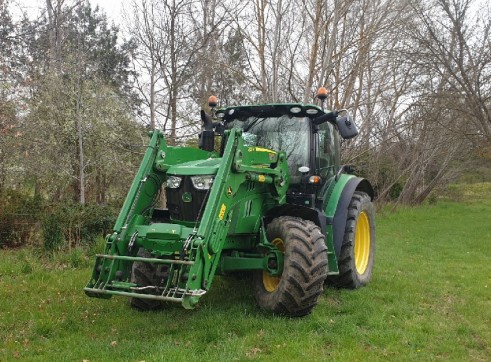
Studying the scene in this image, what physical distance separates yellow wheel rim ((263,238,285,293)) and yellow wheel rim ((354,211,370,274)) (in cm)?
245

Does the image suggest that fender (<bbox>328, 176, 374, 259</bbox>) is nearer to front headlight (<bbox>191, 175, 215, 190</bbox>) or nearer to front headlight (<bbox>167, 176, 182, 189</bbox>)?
front headlight (<bbox>191, 175, 215, 190</bbox>)

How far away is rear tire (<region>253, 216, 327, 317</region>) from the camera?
17.3ft

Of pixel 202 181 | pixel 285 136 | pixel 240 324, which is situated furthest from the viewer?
pixel 285 136

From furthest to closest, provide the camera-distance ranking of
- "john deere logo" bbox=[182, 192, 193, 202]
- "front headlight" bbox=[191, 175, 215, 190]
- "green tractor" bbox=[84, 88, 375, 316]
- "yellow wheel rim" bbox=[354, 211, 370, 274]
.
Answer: "yellow wheel rim" bbox=[354, 211, 370, 274], "john deere logo" bbox=[182, 192, 193, 202], "front headlight" bbox=[191, 175, 215, 190], "green tractor" bbox=[84, 88, 375, 316]

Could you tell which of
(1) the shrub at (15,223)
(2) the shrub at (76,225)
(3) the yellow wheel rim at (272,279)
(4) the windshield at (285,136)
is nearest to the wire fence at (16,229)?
(1) the shrub at (15,223)

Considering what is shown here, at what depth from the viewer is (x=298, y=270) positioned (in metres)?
5.27

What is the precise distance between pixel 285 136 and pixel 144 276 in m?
2.47

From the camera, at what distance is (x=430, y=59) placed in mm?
15383

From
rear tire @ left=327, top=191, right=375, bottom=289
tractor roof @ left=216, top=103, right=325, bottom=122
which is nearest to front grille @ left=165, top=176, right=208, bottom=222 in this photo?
tractor roof @ left=216, top=103, right=325, bottom=122

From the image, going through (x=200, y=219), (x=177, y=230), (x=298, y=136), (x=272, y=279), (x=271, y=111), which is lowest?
(x=272, y=279)

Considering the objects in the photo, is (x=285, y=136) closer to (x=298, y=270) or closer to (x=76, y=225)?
(x=298, y=270)

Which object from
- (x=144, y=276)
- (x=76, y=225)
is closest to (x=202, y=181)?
(x=144, y=276)

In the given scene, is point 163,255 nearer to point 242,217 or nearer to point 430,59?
point 242,217

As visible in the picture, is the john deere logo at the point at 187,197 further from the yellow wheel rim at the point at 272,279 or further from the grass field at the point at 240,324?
the grass field at the point at 240,324
